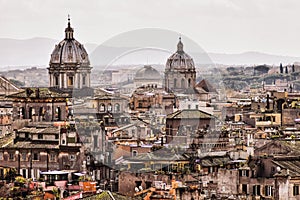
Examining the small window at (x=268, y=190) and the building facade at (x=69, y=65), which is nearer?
the small window at (x=268, y=190)

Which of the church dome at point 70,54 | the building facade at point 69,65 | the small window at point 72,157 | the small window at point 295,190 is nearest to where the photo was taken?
the small window at point 295,190

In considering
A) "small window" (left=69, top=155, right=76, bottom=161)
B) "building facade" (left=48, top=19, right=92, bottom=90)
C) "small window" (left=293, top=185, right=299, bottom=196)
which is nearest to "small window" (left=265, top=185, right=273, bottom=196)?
"small window" (left=293, top=185, right=299, bottom=196)

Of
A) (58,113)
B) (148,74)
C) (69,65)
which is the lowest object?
(58,113)

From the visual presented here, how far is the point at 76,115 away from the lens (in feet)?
181

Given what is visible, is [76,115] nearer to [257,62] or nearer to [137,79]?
[137,79]

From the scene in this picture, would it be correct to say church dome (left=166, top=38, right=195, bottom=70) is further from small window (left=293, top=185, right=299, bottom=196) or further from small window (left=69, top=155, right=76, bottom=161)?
small window (left=293, top=185, right=299, bottom=196)

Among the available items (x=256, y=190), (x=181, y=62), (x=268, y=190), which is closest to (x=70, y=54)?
(x=181, y=62)

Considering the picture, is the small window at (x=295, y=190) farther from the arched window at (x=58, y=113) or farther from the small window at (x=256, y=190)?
the arched window at (x=58, y=113)

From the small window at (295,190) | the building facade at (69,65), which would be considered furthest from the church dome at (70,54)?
the small window at (295,190)

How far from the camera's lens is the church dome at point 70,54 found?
71.7m

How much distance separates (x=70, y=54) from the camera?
71.9 m

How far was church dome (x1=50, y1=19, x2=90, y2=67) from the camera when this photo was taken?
235 feet

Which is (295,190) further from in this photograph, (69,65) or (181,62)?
(181,62)

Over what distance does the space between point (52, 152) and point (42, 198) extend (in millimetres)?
13443
